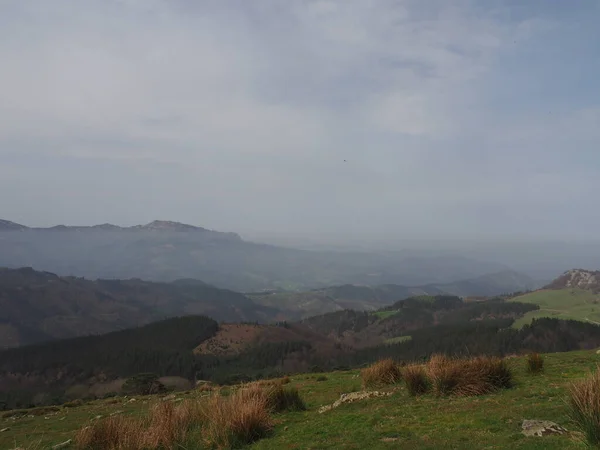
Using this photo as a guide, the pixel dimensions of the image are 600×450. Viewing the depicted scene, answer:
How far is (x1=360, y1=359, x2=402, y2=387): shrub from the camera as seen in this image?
16.4m

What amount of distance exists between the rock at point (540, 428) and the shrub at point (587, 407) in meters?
0.50

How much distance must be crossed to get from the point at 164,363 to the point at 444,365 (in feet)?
487

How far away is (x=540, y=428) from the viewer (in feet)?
27.7

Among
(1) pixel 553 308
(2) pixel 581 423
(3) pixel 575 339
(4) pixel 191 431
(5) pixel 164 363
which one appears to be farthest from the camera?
(1) pixel 553 308

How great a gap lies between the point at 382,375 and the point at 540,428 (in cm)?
853

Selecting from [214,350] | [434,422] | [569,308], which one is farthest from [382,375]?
[569,308]

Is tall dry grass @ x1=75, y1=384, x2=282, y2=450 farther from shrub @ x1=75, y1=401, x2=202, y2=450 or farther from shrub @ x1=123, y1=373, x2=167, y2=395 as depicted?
shrub @ x1=123, y1=373, x2=167, y2=395

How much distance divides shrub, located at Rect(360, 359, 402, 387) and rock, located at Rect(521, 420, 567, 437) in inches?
306

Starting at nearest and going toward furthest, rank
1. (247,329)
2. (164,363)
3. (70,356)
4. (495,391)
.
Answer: (495,391) → (164,363) → (70,356) → (247,329)

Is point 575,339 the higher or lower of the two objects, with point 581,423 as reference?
lower

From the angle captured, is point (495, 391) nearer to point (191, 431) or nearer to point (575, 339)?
point (191, 431)

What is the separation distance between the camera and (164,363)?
5694 inches

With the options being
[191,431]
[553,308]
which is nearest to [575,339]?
[553,308]

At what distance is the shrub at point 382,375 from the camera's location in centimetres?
1641
